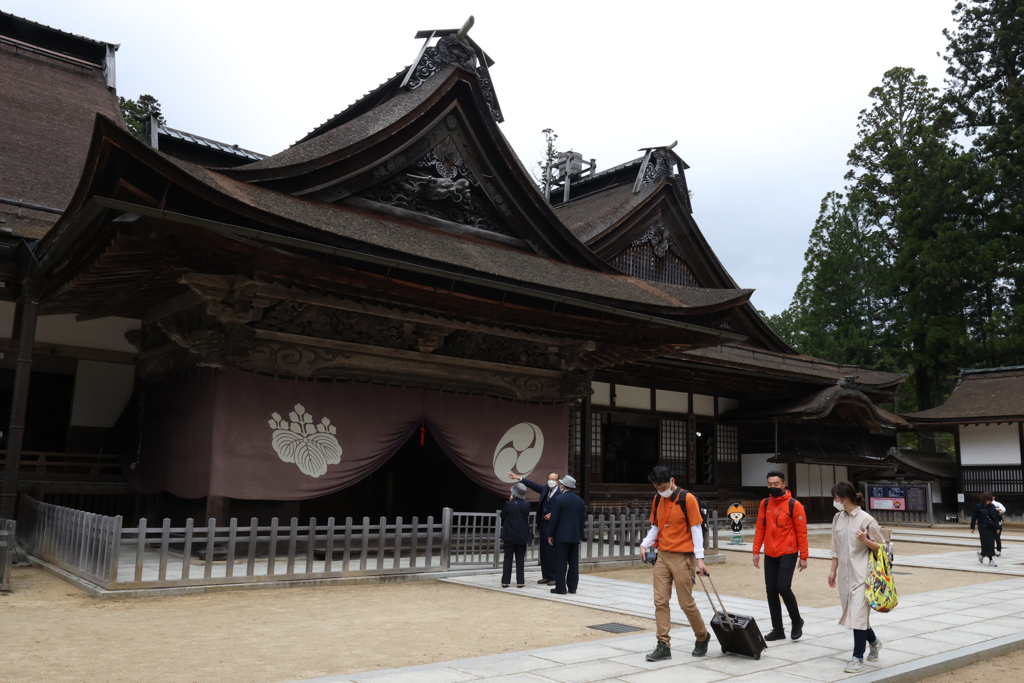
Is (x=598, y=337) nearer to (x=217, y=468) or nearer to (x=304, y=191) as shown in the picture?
(x=304, y=191)

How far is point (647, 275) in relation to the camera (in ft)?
71.7

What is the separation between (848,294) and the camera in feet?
127

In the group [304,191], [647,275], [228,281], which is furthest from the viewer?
[647,275]

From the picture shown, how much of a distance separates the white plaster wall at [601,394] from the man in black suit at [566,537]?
917 cm

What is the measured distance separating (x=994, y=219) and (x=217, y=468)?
1296 inches

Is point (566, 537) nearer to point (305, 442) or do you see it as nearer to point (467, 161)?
point (305, 442)

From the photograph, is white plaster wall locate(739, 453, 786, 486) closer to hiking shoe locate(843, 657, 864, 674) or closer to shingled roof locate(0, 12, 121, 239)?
hiking shoe locate(843, 657, 864, 674)

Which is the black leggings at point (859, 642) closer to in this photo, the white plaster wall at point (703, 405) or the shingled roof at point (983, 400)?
the white plaster wall at point (703, 405)

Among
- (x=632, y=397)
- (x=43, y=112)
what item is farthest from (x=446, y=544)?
(x=43, y=112)

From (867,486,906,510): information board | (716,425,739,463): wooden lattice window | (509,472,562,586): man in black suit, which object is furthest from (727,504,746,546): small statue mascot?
(509,472,562,586): man in black suit

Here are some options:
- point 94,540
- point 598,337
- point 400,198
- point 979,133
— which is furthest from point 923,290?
point 94,540

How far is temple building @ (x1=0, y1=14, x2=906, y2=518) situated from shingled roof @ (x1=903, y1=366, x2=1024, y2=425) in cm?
1700

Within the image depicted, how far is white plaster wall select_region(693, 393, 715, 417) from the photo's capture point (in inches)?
850

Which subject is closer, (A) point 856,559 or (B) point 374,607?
(A) point 856,559
